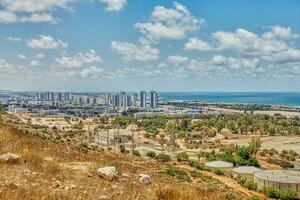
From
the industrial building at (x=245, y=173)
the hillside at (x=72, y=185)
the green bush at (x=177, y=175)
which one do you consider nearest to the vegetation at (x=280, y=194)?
the industrial building at (x=245, y=173)

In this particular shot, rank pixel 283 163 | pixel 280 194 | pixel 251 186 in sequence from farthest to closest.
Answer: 1. pixel 283 163
2. pixel 251 186
3. pixel 280 194

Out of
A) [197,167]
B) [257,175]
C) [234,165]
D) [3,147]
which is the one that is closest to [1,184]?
[3,147]

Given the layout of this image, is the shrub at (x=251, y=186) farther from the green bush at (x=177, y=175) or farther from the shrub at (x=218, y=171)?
the green bush at (x=177, y=175)

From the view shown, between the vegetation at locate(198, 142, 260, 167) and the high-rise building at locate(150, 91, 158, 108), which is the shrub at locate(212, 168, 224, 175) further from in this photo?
the high-rise building at locate(150, 91, 158, 108)

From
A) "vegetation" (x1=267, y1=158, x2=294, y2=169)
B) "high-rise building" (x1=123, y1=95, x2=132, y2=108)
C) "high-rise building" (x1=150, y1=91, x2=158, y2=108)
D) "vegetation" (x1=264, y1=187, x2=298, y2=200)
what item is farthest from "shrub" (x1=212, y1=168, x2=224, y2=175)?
"high-rise building" (x1=150, y1=91, x2=158, y2=108)

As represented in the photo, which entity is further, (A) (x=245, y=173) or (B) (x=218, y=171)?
(A) (x=245, y=173)

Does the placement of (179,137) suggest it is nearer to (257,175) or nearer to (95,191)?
(257,175)

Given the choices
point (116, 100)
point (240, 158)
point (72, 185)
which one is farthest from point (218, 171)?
point (116, 100)

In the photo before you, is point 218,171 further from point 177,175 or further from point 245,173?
point 177,175
